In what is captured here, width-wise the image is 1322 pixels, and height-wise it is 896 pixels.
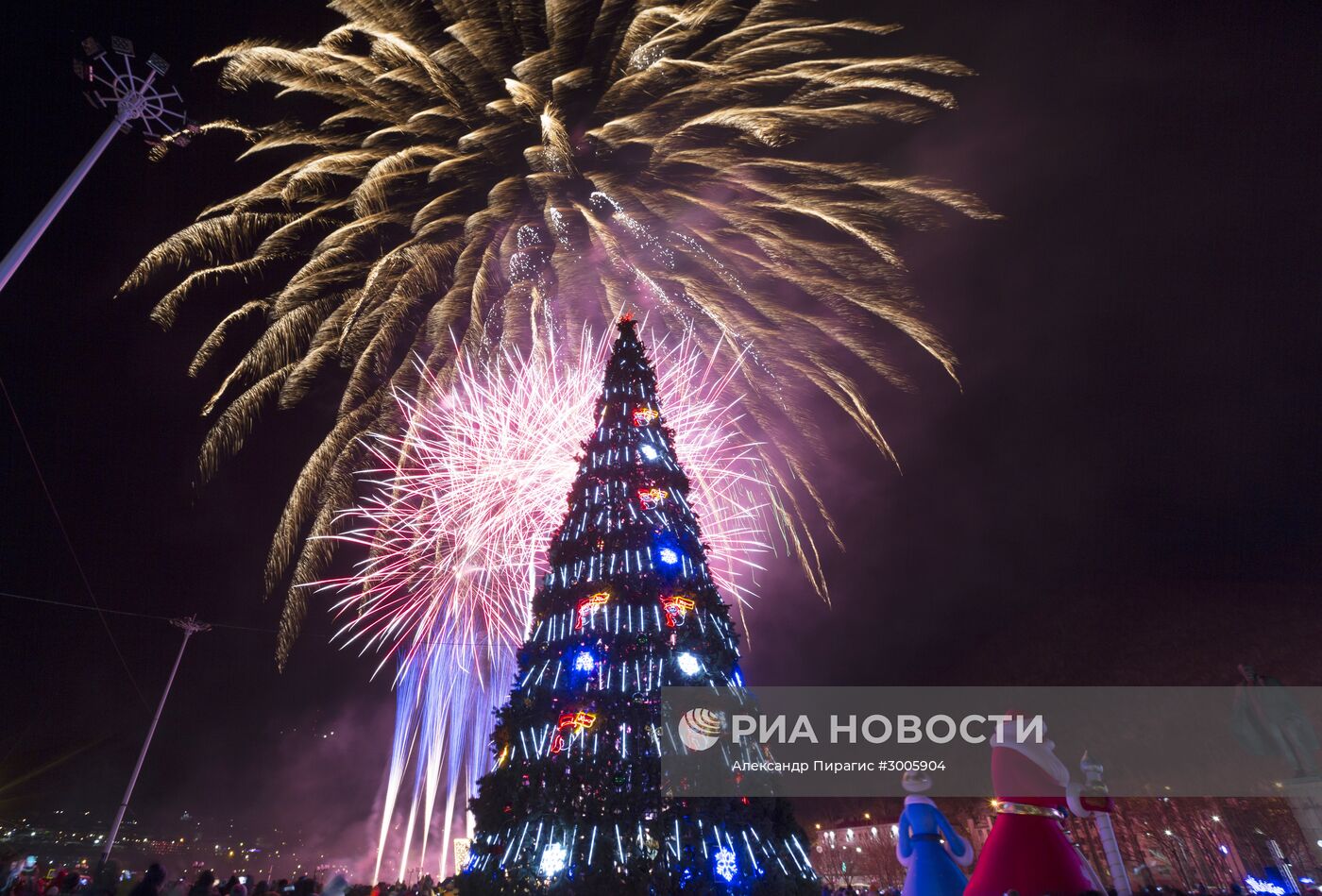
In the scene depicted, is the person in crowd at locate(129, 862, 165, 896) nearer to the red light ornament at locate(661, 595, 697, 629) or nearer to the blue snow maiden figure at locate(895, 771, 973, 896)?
the red light ornament at locate(661, 595, 697, 629)

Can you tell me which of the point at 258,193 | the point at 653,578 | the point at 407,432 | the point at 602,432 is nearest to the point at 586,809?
the point at 653,578

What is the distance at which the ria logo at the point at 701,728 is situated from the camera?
42.5 feet

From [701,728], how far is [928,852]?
17.5 feet

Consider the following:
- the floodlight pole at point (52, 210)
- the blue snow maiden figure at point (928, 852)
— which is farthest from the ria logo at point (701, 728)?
the floodlight pole at point (52, 210)

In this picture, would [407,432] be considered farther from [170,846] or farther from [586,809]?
[170,846]

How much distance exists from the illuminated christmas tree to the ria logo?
38 cm

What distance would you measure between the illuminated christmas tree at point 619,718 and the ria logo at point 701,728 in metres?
0.38

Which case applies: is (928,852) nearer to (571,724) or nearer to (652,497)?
(571,724)

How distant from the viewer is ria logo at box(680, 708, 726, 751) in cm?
1297

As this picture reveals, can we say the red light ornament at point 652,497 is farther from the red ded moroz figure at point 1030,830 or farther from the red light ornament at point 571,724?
the red ded moroz figure at point 1030,830

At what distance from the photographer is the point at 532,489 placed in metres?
20.5

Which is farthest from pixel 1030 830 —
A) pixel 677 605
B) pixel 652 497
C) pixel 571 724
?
pixel 652 497

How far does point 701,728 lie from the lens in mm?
13172

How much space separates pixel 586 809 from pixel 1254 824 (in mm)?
61557
